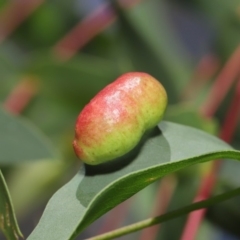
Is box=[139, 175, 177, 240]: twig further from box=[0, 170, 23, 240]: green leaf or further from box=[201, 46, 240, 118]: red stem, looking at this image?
box=[0, 170, 23, 240]: green leaf

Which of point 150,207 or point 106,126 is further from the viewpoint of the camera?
point 150,207

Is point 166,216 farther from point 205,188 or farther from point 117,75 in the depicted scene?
point 117,75

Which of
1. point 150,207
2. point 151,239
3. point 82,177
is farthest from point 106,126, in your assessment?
point 150,207

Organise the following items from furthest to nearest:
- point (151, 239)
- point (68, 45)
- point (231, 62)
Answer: point (68, 45) < point (231, 62) < point (151, 239)

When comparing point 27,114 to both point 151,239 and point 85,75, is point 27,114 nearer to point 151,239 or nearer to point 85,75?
point 85,75

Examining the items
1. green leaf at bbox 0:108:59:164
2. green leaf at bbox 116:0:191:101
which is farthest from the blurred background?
green leaf at bbox 0:108:59:164

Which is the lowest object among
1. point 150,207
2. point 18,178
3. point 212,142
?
point 150,207

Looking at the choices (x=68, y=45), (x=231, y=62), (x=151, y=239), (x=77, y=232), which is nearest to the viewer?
(x=77, y=232)
